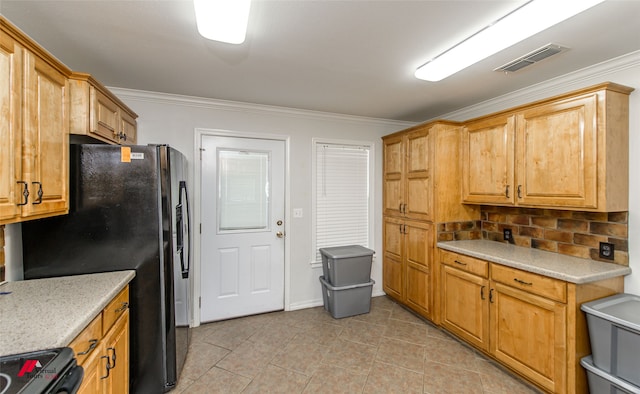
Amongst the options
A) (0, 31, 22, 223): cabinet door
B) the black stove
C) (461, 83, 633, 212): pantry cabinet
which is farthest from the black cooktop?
(461, 83, 633, 212): pantry cabinet

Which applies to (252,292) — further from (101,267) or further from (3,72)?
(3,72)

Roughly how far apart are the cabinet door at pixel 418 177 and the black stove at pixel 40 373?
2886mm

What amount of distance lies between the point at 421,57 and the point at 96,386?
276cm

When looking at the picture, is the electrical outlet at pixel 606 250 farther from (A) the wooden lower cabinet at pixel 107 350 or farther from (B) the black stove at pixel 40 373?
(A) the wooden lower cabinet at pixel 107 350

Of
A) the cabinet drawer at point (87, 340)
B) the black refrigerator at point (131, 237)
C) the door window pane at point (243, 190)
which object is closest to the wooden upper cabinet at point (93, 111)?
the black refrigerator at point (131, 237)

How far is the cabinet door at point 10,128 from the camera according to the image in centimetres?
122

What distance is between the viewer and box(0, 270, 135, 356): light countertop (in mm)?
1060

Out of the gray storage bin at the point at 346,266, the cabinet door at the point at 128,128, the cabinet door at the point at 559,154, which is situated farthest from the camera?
the gray storage bin at the point at 346,266

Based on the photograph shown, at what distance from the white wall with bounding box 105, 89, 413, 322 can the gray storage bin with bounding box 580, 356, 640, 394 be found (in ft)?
7.42

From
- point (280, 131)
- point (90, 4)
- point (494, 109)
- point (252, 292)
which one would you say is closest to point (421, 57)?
point (494, 109)

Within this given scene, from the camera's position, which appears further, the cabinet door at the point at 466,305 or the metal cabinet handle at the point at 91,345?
the cabinet door at the point at 466,305

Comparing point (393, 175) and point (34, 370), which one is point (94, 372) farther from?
point (393, 175)

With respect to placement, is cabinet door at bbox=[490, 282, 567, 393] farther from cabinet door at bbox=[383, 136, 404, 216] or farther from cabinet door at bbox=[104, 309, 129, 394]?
cabinet door at bbox=[104, 309, 129, 394]

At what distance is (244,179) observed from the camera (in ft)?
10.6
